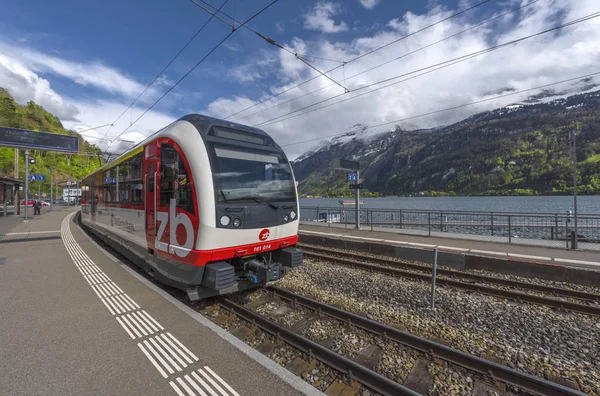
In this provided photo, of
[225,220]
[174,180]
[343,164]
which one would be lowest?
[225,220]

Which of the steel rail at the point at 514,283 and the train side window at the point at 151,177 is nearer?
the train side window at the point at 151,177

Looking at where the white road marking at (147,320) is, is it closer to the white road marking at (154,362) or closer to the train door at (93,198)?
the white road marking at (154,362)

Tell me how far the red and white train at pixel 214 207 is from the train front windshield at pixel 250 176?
0.7 inches

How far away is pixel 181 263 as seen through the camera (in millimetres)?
4547

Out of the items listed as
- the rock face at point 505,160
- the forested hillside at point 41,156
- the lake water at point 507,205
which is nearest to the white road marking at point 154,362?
the lake water at point 507,205

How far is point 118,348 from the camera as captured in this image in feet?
11.8

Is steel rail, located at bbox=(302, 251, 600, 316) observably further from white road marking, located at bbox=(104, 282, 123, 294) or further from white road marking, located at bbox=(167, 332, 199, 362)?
white road marking, located at bbox=(104, 282, 123, 294)

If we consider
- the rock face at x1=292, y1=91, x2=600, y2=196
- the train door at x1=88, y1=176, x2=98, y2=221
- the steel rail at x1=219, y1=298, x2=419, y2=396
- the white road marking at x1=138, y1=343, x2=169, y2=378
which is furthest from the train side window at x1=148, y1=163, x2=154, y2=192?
the rock face at x1=292, y1=91, x2=600, y2=196

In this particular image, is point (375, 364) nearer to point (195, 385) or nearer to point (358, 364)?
point (358, 364)

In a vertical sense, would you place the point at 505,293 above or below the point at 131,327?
below

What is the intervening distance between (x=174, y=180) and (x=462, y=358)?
490 cm

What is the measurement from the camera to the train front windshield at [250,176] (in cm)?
446

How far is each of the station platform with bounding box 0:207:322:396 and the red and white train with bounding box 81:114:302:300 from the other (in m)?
0.64

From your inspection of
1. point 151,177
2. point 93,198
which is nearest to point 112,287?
point 151,177
